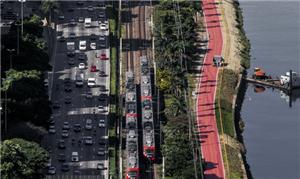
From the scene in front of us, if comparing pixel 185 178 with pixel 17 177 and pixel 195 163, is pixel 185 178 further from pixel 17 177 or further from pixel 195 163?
pixel 17 177

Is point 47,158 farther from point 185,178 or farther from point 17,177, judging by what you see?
point 185,178

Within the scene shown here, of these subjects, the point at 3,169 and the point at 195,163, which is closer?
the point at 3,169

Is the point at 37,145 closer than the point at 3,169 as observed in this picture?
No

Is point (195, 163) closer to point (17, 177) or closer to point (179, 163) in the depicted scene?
point (179, 163)

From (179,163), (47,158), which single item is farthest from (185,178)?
(47,158)
